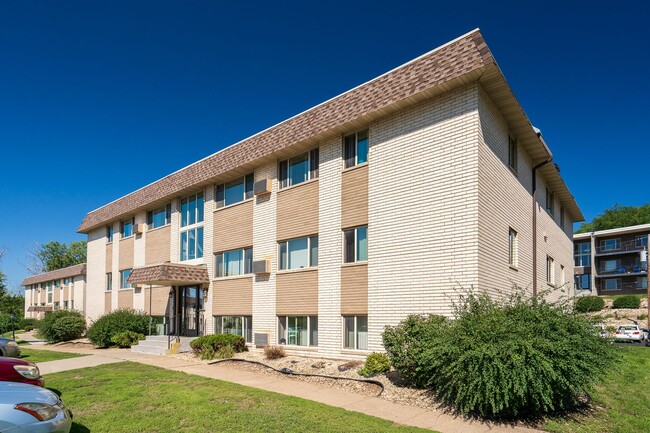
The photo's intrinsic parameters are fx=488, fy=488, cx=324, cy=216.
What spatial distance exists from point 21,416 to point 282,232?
1222cm

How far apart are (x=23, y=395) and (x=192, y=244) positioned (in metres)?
16.6

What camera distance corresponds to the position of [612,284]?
179 ft

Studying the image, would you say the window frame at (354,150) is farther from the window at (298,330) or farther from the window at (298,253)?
the window at (298,330)

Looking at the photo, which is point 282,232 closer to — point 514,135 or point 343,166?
point 343,166

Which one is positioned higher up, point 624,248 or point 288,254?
point 624,248

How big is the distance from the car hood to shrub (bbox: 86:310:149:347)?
16888 mm

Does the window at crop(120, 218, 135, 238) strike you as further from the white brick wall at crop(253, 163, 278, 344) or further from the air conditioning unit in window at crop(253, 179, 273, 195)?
the air conditioning unit in window at crop(253, 179, 273, 195)

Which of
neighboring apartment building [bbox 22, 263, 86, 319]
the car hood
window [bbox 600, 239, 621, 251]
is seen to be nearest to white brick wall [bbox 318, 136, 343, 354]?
the car hood

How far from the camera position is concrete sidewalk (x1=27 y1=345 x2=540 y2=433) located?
8.67 m

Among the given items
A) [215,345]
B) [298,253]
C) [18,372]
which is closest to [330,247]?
[298,253]

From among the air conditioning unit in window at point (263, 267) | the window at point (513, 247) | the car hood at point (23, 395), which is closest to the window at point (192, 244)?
the air conditioning unit in window at point (263, 267)

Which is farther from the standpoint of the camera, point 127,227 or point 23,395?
point 127,227

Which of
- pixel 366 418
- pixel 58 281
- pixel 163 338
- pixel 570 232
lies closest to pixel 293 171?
pixel 163 338

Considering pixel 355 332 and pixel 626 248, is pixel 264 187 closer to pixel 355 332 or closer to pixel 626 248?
pixel 355 332
